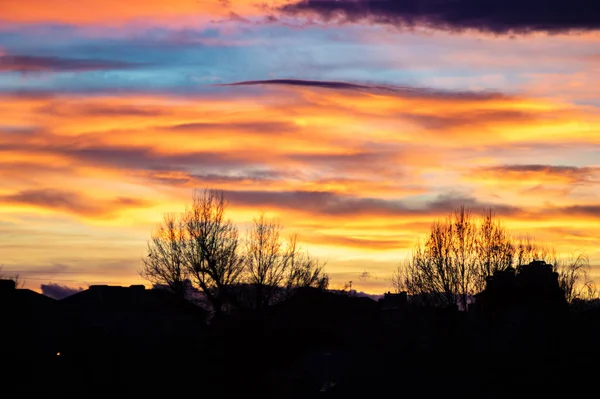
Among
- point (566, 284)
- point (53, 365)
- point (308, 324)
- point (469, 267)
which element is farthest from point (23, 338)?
point (566, 284)

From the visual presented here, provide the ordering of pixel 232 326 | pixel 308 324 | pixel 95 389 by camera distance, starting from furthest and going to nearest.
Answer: pixel 308 324 → pixel 232 326 → pixel 95 389

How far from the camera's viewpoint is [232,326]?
191 feet

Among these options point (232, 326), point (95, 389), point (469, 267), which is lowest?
point (95, 389)

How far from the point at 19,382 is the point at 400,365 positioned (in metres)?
18.5

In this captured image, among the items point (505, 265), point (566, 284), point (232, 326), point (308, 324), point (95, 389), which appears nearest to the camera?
point (95, 389)

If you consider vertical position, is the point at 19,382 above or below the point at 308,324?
below

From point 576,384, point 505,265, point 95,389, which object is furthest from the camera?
point 505,265

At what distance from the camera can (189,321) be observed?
2351 inches

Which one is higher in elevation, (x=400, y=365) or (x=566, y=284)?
(x=566, y=284)

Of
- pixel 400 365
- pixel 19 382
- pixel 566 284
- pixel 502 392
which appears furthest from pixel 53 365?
pixel 566 284

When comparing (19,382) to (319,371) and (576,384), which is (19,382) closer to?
(319,371)

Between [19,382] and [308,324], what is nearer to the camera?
[19,382]

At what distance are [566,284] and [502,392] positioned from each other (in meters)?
42.2

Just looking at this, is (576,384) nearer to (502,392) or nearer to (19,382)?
(502,392)
